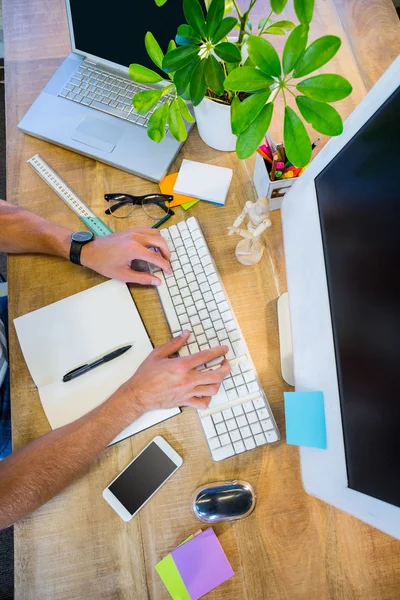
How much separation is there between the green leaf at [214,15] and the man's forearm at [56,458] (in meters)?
0.61

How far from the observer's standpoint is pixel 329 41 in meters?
0.52

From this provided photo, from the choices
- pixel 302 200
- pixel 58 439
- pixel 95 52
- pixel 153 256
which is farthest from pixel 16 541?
pixel 95 52

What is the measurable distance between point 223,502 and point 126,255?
48cm

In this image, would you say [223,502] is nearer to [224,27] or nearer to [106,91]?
[224,27]

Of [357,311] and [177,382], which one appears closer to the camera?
[357,311]

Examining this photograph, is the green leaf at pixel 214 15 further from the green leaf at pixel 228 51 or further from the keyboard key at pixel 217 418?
the keyboard key at pixel 217 418

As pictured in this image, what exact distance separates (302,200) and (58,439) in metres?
0.58

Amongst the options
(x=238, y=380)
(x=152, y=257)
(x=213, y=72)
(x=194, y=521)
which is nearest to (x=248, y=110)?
(x=213, y=72)

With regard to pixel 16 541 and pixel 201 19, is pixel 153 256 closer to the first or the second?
pixel 201 19

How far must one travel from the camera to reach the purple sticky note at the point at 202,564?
0.66m

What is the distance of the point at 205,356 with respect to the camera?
75 centimetres

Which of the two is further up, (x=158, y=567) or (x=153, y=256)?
(x=153, y=256)

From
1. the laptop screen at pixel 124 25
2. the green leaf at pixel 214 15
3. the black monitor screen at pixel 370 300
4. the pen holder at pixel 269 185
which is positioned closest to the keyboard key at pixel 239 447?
the black monitor screen at pixel 370 300

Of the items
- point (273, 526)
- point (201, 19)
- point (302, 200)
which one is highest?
point (201, 19)
